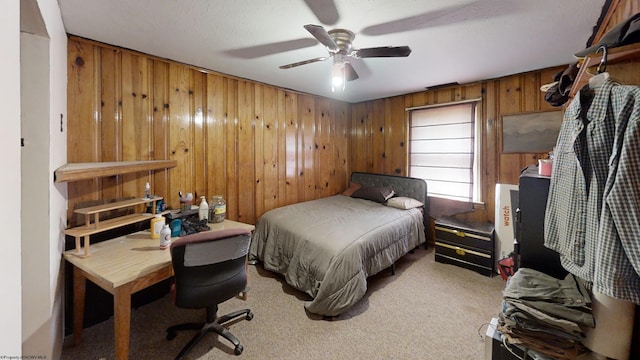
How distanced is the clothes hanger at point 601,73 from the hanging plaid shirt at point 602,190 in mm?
24

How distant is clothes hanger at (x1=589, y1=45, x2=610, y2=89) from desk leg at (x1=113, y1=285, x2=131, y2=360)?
2570 millimetres

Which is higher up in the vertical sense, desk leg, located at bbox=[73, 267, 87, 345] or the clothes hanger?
the clothes hanger

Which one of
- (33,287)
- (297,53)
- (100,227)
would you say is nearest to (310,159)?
(297,53)

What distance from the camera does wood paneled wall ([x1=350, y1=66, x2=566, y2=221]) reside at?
3.04 metres

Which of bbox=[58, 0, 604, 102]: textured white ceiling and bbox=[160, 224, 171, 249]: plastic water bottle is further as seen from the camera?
bbox=[160, 224, 171, 249]: plastic water bottle

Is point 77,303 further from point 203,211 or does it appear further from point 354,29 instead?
point 354,29

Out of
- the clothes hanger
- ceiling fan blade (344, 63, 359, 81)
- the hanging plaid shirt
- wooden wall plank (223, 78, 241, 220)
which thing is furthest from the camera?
wooden wall plank (223, 78, 241, 220)

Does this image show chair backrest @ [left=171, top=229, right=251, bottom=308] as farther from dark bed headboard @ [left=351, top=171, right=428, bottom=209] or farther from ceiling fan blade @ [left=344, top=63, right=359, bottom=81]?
dark bed headboard @ [left=351, top=171, right=428, bottom=209]

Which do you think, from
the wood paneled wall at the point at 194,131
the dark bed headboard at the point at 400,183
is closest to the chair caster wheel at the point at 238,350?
the wood paneled wall at the point at 194,131

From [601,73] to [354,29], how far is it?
58.3 inches

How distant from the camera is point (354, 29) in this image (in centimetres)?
196

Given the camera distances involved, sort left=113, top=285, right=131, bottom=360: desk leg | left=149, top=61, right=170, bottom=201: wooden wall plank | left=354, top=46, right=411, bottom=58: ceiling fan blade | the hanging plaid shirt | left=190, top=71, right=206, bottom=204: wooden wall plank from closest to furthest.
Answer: the hanging plaid shirt → left=113, top=285, right=131, bottom=360: desk leg → left=354, top=46, right=411, bottom=58: ceiling fan blade → left=149, top=61, right=170, bottom=201: wooden wall plank → left=190, top=71, right=206, bottom=204: wooden wall plank

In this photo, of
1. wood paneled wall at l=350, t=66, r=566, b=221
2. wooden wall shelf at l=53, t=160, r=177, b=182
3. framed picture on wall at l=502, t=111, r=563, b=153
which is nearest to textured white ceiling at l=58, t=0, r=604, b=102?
wood paneled wall at l=350, t=66, r=566, b=221

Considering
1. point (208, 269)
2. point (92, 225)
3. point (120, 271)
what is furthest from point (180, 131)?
point (208, 269)
